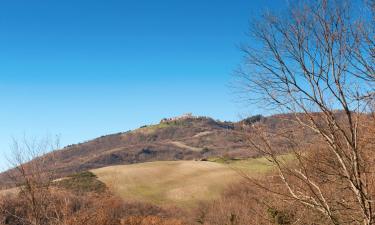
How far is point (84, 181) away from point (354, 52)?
106 m

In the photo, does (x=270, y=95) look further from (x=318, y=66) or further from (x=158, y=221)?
(x=158, y=221)

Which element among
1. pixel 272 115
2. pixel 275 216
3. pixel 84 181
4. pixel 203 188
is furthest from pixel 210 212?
pixel 272 115

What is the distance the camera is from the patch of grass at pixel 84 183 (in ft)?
339

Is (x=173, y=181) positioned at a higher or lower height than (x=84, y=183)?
lower

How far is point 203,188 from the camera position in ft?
335

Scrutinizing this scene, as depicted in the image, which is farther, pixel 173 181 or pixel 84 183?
pixel 173 181

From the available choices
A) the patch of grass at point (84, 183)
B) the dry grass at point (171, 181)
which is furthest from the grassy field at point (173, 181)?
the patch of grass at point (84, 183)

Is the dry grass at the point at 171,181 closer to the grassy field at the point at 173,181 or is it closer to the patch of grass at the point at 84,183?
the grassy field at the point at 173,181

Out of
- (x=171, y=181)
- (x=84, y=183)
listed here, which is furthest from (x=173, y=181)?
(x=84, y=183)

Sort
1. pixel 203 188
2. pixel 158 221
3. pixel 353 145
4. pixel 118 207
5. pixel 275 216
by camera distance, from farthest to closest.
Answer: pixel 203 188, pixel 118 207, pixel 158 221, pixel 275 216, pixel 353 145

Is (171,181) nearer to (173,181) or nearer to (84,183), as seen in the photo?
(173,181)

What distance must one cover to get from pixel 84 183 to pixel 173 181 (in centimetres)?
1931

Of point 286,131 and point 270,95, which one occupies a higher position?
point 270,95

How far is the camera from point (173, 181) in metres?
111
